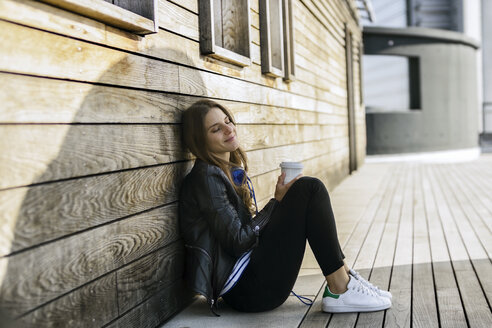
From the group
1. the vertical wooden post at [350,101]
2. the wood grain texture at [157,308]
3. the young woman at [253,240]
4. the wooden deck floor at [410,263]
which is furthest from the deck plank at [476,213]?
the vertical wooden post at [350,101]

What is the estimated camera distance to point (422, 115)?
14.2 meters

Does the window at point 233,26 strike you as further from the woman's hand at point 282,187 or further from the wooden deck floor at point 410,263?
the wooden deck floor at point 410,263

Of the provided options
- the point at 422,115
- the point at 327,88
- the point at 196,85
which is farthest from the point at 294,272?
the point at 422,115

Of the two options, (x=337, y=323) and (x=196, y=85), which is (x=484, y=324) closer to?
(x=337, y=323)

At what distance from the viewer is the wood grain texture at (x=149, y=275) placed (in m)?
2.11

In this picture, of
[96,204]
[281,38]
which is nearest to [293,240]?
Answer: [96,204]

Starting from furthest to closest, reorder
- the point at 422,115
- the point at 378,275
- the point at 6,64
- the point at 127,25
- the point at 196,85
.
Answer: the point at 422,115
the point at 378,275
the point at 196,85
the point at 127,25
the point at 6,64

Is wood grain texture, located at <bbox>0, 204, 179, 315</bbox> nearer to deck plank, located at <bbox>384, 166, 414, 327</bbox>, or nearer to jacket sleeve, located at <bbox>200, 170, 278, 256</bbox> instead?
jacket sleeve, located at <bbox>200, 170, 278, 256</bbox>

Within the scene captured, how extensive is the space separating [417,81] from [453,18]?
17.0 ft

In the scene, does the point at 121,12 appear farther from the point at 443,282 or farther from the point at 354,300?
the point at 443,282

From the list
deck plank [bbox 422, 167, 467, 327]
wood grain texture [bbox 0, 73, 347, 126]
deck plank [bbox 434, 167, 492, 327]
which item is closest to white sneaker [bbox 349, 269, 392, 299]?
deck plank [bbox 422, 167, 467, 327]

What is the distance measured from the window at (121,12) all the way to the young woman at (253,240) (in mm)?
518

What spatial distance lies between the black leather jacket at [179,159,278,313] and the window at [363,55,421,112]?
12034mm

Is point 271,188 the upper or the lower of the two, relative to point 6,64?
lower
